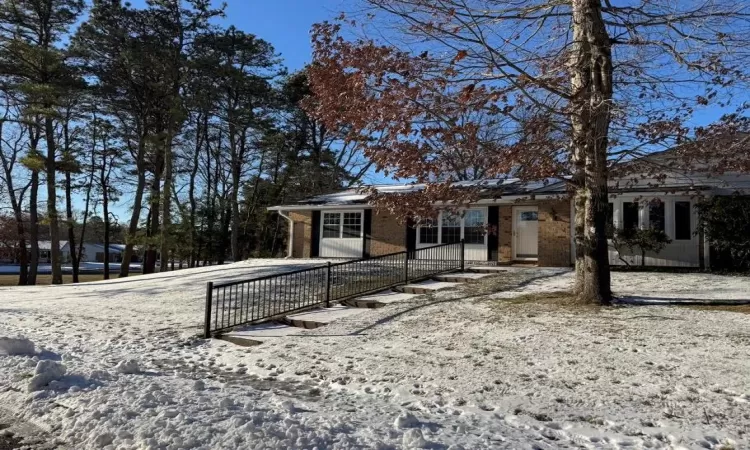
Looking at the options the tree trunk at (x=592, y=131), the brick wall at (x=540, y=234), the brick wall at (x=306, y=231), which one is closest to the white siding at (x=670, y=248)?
the brick wall at (x=540, y=234)

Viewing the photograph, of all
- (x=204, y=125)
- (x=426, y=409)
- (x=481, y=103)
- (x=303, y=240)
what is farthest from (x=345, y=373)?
(x=204, y=125)

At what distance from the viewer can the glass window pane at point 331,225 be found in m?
22.1

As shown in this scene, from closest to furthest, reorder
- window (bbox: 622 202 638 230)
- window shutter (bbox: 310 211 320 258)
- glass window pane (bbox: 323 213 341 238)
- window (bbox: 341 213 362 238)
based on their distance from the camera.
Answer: window (bbox: 622 202 638 230) < window (bbox: 341 213 362 238) < glass window pane (bbox: 323 213 341 238) < window shutter (bbox: 310 211 320 258)

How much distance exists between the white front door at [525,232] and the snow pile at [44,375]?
1515cm

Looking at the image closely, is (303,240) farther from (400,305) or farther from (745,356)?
(745,356)

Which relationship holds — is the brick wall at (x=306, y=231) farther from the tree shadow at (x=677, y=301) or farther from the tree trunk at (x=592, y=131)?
the tree shadow at (x=677, y=301)

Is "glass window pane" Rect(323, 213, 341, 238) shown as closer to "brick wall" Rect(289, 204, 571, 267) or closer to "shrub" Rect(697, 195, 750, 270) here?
"brick wall" Rect(289, 204, 571, 267)

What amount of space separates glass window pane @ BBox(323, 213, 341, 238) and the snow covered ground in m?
12.4

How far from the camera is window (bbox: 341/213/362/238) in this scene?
70.9 ft

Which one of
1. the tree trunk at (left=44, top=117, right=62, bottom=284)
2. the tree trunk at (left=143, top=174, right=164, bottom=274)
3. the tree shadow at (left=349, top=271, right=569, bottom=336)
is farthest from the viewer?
the tree trunk at (left=143, top=174, right=164, bottom=274)

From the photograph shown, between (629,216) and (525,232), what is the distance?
341 centimetres

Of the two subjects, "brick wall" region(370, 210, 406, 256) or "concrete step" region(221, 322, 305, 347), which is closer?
"concrete step" region(221, 322, 305, 347)

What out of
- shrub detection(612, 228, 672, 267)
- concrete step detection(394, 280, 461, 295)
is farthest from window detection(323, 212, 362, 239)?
shrub detection(612, 228, 672, 267)

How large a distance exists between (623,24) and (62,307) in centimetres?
1394
